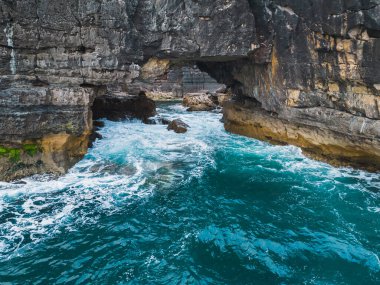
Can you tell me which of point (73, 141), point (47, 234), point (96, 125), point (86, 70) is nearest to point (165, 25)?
point (86, 70)

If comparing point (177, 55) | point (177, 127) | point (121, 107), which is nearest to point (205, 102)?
point (121, 107)

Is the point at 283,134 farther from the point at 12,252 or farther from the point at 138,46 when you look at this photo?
the point at 12,252

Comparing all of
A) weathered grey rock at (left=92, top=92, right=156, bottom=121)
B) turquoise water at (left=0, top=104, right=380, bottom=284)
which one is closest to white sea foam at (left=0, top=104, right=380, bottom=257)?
turquoise water at (left=0, top=104, right=380, bottom=284)

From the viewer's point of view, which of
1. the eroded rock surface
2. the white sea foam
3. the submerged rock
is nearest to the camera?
the white sea foam

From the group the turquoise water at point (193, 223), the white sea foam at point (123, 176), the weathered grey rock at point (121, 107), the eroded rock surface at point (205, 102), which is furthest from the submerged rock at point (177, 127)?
the eroded rock surface at point (205, 102)

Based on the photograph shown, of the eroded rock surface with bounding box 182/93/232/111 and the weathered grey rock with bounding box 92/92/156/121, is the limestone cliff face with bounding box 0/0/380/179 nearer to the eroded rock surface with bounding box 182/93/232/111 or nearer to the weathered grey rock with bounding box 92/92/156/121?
the weathered grey rock with bounding box 92/92/156/121

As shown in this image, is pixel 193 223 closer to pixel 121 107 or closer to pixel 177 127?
pixel 177 127
